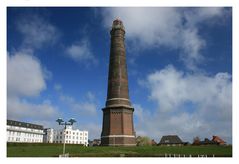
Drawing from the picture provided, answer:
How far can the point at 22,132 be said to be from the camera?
99750 millimetres

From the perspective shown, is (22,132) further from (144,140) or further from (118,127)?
(118,127)

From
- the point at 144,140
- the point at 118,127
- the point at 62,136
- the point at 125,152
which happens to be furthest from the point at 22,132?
the point at 125,152

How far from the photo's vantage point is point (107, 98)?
1893 inches

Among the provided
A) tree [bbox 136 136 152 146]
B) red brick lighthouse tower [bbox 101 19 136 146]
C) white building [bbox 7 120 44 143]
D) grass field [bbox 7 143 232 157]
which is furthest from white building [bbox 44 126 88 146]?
grass field [bbox 7 143 232 157]

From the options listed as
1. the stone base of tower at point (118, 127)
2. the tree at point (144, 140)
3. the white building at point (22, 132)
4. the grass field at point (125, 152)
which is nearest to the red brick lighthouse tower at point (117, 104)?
the stone base of tower at point (118, 127)

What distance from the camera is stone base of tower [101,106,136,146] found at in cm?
4420

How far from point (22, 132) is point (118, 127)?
65911mm

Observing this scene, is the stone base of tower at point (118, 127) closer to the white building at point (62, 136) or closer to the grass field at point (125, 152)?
the grass field at point (125, 152)

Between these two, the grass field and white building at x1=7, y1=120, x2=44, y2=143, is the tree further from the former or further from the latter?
the grass field

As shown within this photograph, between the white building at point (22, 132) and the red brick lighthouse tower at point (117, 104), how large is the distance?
59718 millimetres

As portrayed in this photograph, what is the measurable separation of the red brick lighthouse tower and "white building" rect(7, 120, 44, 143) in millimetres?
59718

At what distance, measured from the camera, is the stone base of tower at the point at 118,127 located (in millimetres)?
44197

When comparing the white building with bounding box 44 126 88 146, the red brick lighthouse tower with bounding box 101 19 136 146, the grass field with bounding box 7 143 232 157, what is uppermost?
the red brick lighthouse tower with bounding box 101 19 136 146
